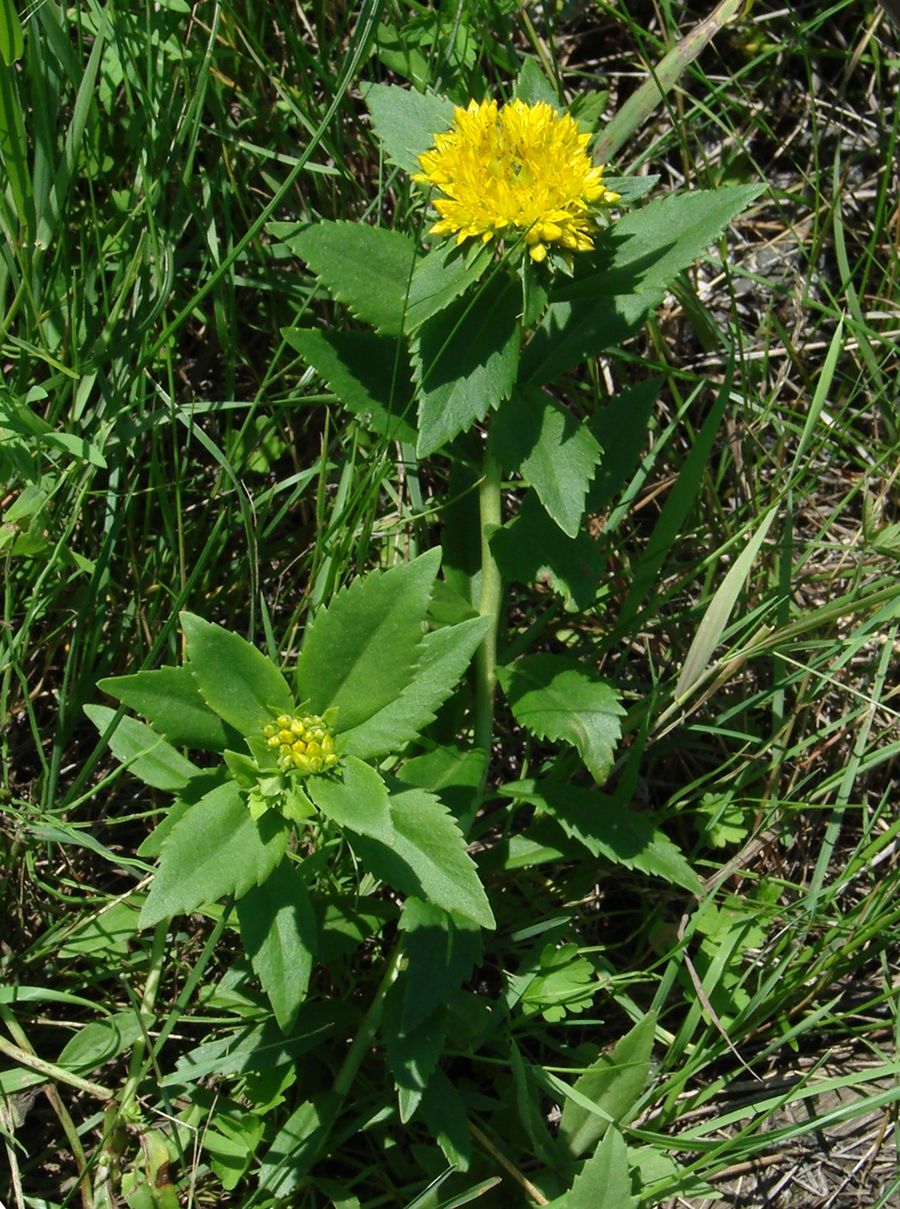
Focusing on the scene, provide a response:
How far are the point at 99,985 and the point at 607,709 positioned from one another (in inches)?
54.9

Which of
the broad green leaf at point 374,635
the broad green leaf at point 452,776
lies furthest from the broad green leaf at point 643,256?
the broad green leaf at point 452,776

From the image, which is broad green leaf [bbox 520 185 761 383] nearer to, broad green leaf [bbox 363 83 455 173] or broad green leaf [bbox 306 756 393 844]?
broad green leaf [bbox 363 83 455 173]

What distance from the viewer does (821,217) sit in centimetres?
351

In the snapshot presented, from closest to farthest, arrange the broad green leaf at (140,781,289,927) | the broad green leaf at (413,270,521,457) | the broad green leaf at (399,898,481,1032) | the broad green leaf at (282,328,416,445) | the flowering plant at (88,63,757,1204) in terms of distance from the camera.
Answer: the broad green leaf at (140,781,289,927), the flowering plant at (88,63,757,1204), the broad green leaf at (413,270,521,457), the broad green leaf at (399,898,481,1032), the broad green leaf at (282,328,416,445)

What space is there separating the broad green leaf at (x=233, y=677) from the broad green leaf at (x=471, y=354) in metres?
0.52

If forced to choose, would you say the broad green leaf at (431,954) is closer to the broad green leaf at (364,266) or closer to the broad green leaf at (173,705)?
the broad green leaf at (173,705)

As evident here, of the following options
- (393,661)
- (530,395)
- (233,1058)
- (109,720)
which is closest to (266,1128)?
(233,1058)

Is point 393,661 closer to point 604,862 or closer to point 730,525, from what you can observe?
point 604,862

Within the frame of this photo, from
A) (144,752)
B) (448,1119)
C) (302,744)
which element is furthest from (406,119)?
(448,1119)

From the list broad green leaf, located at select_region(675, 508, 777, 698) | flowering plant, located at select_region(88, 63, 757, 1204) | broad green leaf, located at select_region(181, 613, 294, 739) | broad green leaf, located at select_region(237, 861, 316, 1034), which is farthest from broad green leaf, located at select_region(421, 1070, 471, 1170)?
broad green leaf, located at select_region(675, 508, 777, 698)

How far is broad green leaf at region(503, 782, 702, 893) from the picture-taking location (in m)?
2.62

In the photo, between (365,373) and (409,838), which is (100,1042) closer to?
(409,838)

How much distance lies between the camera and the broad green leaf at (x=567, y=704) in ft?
8.15

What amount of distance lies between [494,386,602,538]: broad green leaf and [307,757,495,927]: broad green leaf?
579mm
